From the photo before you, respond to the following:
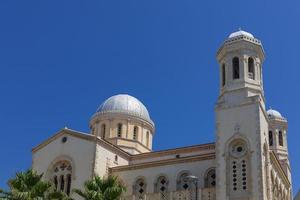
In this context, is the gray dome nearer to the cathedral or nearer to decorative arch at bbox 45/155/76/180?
the cathedral

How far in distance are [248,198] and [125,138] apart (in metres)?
19.6

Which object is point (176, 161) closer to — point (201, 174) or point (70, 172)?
point (201, 174)

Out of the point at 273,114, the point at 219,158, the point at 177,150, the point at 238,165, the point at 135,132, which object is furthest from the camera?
the point at 135,132

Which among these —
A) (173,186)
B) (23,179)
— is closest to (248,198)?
(173,186)

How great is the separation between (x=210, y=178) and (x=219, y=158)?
3.30 m

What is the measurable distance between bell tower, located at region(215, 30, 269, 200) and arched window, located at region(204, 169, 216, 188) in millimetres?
2883

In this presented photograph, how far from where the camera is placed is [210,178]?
139 ft

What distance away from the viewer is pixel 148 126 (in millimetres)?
56562

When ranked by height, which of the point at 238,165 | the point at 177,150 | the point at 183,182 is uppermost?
the point at 177,150

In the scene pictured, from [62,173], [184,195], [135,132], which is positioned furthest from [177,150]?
[62,173]

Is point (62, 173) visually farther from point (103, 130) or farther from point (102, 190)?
point (102, 190)

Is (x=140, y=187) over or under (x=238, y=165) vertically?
under

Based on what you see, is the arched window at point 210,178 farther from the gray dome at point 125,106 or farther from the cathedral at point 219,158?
the gray dome at point 125,106

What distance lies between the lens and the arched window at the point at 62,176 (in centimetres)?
4591
